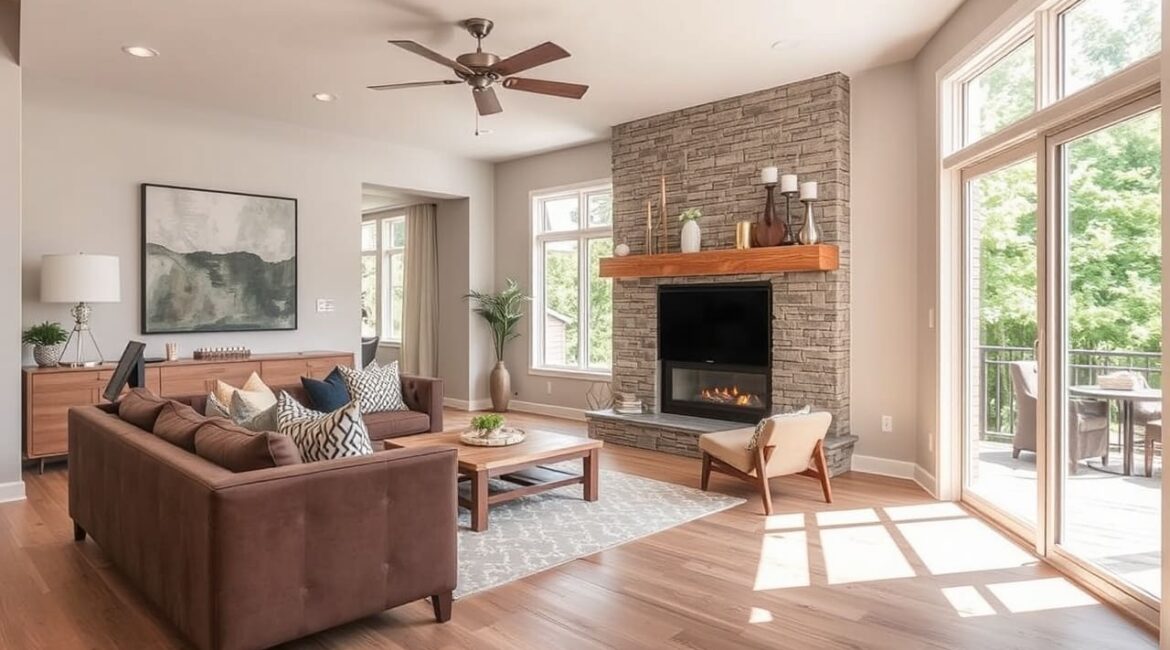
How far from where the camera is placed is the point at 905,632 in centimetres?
260

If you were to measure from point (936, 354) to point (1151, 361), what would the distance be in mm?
1767

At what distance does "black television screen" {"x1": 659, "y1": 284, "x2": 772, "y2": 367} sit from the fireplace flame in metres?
0.26

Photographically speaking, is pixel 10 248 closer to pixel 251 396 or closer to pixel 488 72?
pixel 251 396

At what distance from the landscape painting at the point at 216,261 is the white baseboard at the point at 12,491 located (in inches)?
64.8

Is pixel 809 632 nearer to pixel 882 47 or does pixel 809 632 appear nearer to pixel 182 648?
pixel 182 648

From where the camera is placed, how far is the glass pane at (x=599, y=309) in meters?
7.32

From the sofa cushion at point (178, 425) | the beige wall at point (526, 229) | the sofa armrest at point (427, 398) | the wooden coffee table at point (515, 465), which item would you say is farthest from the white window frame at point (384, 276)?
the sofa cushion at point (178, 425)

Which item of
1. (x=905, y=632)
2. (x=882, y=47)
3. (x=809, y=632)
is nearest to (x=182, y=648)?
(x=809, y=632)

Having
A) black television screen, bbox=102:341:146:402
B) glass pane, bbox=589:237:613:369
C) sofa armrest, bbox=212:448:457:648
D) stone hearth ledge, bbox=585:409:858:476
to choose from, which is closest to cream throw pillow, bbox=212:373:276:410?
black television screen, bbox=102:341:146:402

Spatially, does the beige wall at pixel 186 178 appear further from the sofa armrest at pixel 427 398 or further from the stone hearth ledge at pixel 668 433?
the stone hearth ledge at pixel 668 433

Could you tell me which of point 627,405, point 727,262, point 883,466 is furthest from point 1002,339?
point 627,405

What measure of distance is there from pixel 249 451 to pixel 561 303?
18.2ft

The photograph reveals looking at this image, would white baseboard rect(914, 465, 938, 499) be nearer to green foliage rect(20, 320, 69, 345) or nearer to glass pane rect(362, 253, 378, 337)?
green foliage rect(20, 320, 69, 345)

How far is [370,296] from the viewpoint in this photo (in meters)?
9.82
